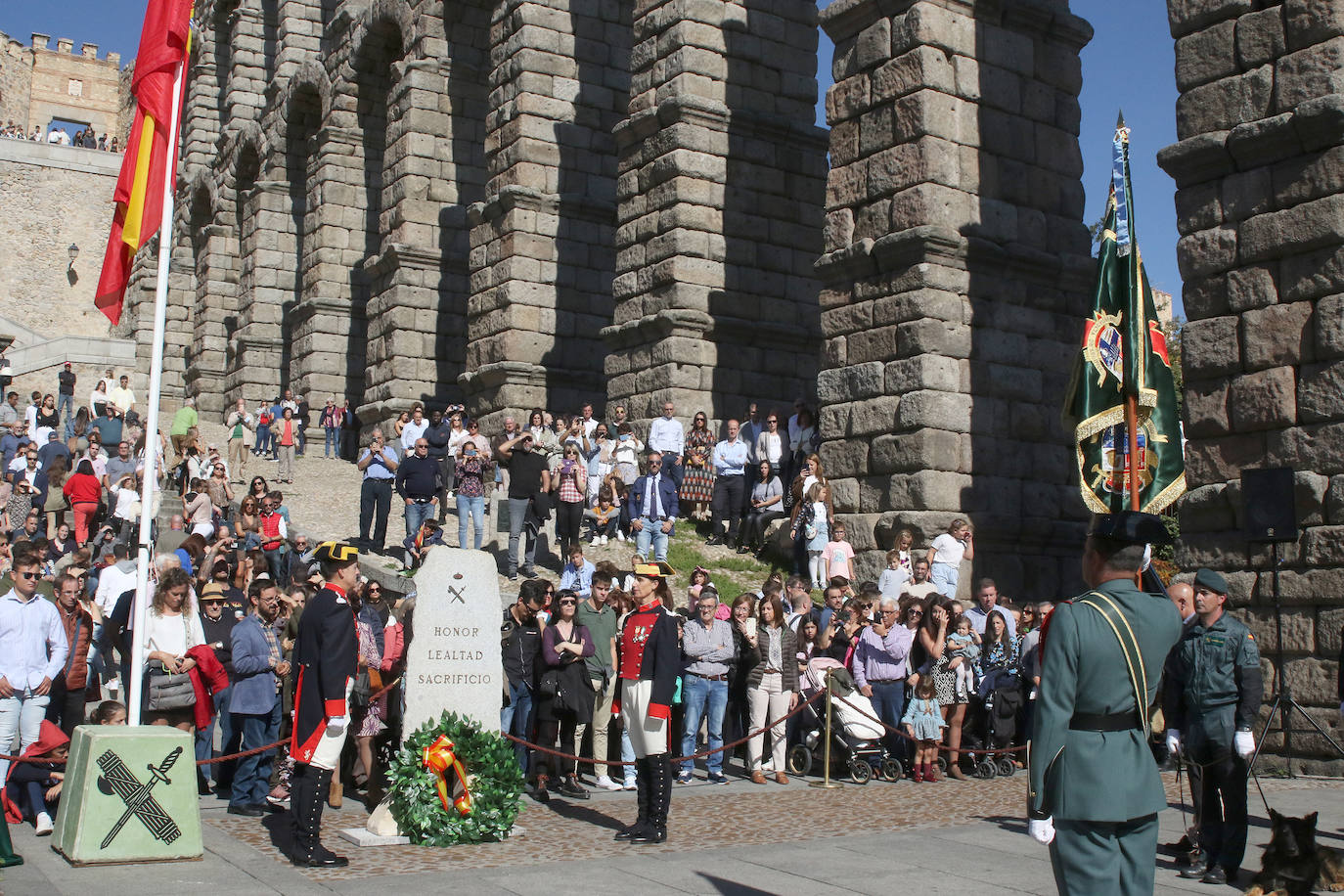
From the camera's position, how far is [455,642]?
8594 millimetres

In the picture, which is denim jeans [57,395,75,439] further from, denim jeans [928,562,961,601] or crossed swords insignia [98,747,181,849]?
crossed swords insignia [98,747,181,849]

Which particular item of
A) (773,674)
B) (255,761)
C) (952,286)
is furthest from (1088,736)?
(952,286)

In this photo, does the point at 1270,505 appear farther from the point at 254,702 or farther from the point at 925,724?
the point at 254,702

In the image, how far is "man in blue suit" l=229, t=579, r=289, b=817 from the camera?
29.6 ft

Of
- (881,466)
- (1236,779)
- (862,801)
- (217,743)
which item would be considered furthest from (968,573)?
(217,743)

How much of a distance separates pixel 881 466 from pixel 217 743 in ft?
23.8

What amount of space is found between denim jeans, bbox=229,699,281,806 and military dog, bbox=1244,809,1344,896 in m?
6.20

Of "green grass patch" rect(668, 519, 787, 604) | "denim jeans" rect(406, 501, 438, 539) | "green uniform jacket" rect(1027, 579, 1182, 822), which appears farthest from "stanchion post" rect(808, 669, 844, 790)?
"denim jeans" rect(406, 501, 438, 539)

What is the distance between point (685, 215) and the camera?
59.9ft

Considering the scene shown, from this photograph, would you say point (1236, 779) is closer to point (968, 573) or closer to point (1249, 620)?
point (1249, 620)

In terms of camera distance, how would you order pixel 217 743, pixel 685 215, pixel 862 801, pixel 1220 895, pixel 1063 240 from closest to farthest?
pixel 1220 895
pixel 862 801
pixel 217 743
pixel 1063 240
pixel 685 215

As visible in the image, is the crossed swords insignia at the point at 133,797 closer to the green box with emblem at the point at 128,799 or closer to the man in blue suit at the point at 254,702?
the green box with emblem at the point at 128,799

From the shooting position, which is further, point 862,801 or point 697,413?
point 697,413

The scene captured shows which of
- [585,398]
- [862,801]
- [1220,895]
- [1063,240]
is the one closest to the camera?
[1220,895]
